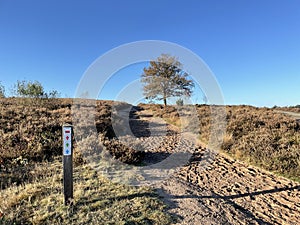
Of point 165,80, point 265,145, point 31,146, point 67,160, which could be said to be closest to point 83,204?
point 67,160

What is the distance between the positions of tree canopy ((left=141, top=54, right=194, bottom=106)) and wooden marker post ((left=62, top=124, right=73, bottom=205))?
23468 mm

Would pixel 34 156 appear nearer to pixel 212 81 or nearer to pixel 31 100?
pixel 212 81

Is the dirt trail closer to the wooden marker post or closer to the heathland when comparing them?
the heathland

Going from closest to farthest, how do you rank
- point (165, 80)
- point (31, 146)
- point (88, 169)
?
point (88, 169)
point (31, 146)
point (165, 80)

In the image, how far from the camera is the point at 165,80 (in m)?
28.6

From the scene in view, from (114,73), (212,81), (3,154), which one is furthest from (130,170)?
(212,81)

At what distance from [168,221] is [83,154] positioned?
4537mm

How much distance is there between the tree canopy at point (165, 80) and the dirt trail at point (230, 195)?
20474mm

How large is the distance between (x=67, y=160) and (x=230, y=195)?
3.94 m

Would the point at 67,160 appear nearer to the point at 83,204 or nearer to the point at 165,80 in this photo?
the point at 83,204

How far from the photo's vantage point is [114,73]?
10898 millimetres

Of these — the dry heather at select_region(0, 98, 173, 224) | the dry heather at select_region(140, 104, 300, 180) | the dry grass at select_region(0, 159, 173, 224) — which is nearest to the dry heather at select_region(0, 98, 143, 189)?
the dry heather at select_region(0, 98, 173, 224)

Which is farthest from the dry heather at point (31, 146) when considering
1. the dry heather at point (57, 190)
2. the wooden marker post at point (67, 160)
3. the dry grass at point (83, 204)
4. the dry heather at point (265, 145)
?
the dry heather at point (265, 145)

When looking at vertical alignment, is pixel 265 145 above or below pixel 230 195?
above
